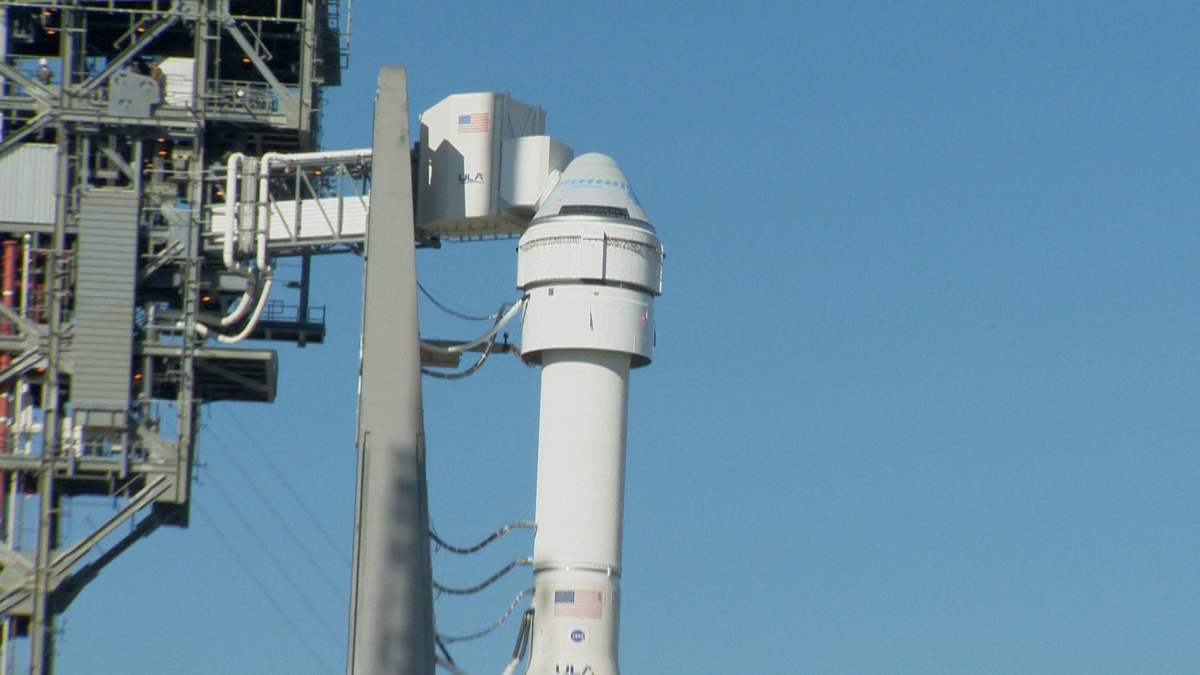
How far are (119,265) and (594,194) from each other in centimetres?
1222

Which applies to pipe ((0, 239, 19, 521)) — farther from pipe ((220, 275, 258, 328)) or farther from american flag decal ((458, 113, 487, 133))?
american flag decal ((458, 113, 487, 133))

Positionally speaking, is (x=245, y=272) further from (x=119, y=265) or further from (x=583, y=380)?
(x=583, y=380)

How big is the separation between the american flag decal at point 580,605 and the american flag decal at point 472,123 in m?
12.5

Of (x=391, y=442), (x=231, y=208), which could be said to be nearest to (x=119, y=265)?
(x=231, y=208)

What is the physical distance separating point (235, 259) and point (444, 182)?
561 cm

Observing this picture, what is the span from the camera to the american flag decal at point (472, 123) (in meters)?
64.8

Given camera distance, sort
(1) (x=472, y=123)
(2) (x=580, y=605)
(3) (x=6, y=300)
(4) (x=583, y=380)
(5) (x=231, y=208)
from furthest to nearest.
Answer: (3) (x=6, y=300), (1) (x=472, y=123), (5) (x=231, y=208), (4) (x=583, y=380), (2) (x=580, y=605)

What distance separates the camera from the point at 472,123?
64.9 m

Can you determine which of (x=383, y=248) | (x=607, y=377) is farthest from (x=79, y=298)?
(x=607, y=377)

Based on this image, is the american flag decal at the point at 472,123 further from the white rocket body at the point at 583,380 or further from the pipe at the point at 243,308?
the pipe at the point at 243,308

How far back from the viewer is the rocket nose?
6181 cm

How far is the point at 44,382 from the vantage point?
214 feet

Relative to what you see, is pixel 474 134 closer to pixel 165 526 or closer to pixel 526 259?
pixel 526 259

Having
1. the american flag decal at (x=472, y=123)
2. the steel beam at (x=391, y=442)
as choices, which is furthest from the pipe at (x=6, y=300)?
the american flag decal at (x=472, y=123)
